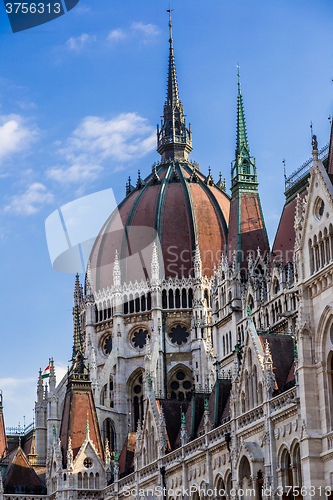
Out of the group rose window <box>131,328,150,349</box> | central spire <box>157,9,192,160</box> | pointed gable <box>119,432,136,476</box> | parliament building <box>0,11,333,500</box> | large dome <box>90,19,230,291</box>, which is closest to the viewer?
parliament building <box>0,11,333,500</box>

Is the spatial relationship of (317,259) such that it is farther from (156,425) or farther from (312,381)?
(156,425)

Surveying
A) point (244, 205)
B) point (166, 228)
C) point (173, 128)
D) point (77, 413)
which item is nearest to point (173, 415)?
→ point (77, 413)

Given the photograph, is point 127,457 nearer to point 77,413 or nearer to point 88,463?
point 88,463

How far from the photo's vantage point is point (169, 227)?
98688mm

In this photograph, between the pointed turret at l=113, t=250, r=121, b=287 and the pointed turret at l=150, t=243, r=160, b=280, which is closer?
the pointed turret at l=150, t=243, r=160, b=280

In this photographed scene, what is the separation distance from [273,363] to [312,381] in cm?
A: 730

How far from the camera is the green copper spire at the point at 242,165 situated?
80812 mm

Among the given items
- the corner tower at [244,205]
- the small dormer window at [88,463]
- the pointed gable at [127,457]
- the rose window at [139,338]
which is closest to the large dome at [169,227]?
the rose window at [139,338]

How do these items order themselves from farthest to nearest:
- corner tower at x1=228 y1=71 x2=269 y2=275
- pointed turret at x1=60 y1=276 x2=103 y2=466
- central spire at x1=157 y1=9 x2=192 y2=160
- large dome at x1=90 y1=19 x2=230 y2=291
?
central spire at x1=157 y1=9 x2=192 y2=160, large dome at x1=90 y1=19 x2=230 y2=291, corner tower at x1=228 y1=71 x2=269 y2=275, pointed turret at x1=60 y1=276 x2=103 y2=466

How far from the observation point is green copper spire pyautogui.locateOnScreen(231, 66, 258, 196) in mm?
80812

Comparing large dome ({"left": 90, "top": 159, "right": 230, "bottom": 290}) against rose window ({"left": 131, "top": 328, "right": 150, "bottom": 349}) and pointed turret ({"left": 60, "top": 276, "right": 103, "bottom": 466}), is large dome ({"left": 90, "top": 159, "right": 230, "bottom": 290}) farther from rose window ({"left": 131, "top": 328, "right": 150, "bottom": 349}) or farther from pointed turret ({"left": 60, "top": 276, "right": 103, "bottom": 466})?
pointed turret ({"left": 60, "top": 276, "right": 103, "bottom": 466})

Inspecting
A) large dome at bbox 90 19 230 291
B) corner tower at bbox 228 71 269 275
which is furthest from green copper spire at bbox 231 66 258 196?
large dome at bbox 90 19 230 291

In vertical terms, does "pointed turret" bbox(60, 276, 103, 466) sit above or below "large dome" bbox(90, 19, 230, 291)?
below

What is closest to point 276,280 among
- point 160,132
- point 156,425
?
point 156,425
